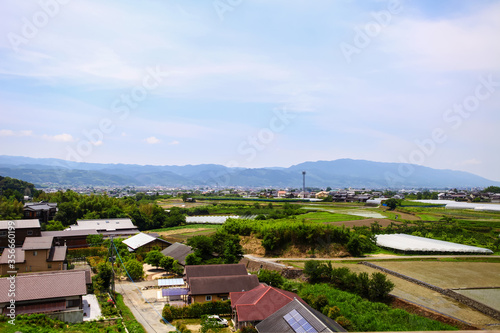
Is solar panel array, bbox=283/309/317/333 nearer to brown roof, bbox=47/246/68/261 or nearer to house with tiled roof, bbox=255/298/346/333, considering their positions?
house with tiled roof, bbox=255/298/346/333

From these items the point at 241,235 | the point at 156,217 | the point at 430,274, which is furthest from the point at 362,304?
the point at 156,217

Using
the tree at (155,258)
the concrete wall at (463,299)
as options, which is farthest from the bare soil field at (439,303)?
the tree at (155,258)

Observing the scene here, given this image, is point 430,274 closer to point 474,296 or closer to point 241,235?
point 474,296

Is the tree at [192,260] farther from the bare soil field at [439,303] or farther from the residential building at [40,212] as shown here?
the residential building at [40,212]

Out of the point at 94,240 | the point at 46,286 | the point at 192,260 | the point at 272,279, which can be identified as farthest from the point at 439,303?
the point at 94,240

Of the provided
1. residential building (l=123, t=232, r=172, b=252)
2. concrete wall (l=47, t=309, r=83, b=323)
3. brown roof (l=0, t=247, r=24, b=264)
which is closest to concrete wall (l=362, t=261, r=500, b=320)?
concrete wall (l=47, t=309, r=83, b=323)

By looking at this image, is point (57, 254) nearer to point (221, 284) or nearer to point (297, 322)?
point (221, 284)
